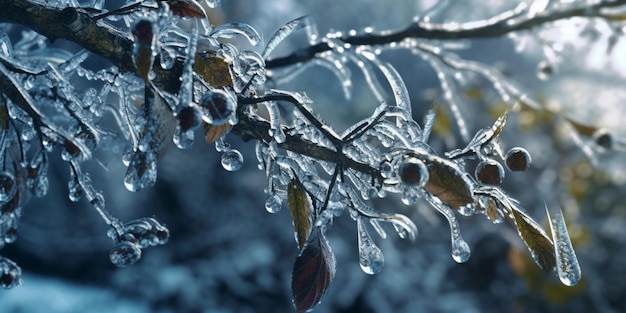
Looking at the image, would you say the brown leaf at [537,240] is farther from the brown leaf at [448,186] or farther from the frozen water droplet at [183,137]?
the frozen water droplet at [183,137]

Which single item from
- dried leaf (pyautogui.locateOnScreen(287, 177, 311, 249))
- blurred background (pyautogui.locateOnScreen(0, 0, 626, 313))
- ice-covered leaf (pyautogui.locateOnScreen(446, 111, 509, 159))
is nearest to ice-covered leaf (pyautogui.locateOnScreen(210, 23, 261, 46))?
dried leaf (pyautogui.locateOnScreen(287, 177, 311, 249))

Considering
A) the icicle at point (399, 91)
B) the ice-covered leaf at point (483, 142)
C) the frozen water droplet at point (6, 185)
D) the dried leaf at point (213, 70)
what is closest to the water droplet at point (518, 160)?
the ice-covered leaf at point (483, 142)

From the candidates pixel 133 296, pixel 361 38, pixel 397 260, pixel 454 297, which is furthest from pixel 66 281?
pixel 361 38

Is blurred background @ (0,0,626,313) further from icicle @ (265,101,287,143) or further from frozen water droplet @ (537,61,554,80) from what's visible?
icicle @ (265,101,287,143)

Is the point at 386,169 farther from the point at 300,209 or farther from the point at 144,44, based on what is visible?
the point at 144,44

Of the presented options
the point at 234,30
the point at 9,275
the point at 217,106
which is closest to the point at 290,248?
the point at 9,275

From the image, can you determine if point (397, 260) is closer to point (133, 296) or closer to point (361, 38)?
point (133, 296)
